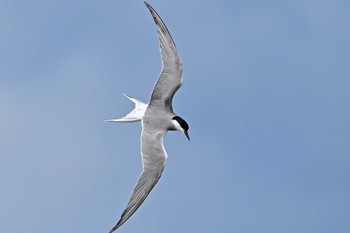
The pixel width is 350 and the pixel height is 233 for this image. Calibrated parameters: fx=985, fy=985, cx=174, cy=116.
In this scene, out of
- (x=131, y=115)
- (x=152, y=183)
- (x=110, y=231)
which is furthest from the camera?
(x=131, y=115)

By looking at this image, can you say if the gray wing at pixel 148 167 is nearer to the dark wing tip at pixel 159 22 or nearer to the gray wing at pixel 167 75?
the gray wing at pixel 167 75

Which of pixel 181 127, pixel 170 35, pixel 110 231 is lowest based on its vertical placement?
pixel 110 231

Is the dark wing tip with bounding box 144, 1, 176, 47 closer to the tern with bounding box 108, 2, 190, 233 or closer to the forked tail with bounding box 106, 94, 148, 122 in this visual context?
the tern with bounding box 108, 2, 190, 233

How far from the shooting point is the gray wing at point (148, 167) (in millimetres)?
15203

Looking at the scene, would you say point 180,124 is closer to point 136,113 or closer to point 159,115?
point 159,115

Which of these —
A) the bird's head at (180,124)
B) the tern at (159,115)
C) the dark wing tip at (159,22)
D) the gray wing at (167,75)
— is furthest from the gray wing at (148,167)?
the dark wing tip at (159,22)

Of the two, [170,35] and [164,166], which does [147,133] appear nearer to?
[164,166]

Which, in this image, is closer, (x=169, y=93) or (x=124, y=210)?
(x=124, y=210)

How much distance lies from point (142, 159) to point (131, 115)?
3.45ft

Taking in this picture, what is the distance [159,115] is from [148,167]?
3.59ft

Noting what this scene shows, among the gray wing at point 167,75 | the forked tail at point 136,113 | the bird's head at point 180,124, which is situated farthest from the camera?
the forked tail at point 136,113

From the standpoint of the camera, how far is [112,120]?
16.9 meters

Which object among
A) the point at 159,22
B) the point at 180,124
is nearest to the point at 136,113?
the point at 180,124

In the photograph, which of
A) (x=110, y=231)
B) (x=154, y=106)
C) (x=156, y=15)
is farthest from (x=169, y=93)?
(x=110, y=231)
